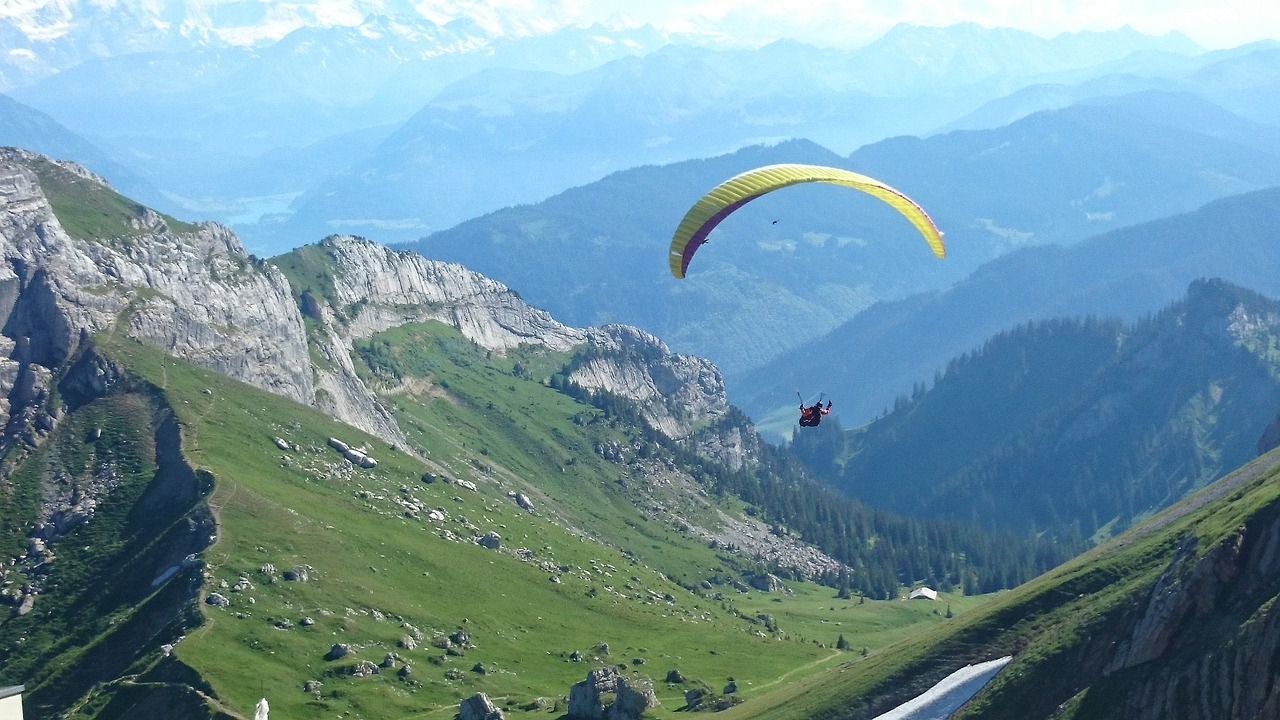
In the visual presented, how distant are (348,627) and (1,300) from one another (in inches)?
2946

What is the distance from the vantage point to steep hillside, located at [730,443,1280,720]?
82.8 m

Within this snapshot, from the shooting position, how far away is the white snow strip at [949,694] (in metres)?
104

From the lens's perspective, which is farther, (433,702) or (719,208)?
(433,702)

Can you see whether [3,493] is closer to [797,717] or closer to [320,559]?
[320,559]

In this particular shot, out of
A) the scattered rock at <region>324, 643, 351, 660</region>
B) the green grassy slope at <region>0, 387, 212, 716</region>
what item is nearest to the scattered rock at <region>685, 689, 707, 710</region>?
the scattered rock at <region>324, 643, 351, 660</region>

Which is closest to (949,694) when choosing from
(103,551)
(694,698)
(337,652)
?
(694,698)

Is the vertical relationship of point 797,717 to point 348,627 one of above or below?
below

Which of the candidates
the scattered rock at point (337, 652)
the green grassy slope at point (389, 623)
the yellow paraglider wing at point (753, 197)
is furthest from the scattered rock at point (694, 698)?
the yellow paraglider wing at point (753, 197)

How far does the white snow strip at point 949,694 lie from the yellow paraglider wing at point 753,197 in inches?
1117

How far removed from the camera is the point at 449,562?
19038 cm

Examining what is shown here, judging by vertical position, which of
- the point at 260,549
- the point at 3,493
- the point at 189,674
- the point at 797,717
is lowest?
the point at 797,717

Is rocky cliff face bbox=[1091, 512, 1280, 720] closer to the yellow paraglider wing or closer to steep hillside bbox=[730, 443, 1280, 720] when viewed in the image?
steep hillside bbox=[730, 443, 1280, 720]

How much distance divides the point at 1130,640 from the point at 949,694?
1530 cm

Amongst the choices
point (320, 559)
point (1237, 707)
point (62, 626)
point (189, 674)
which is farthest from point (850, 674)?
point (62, 626)
